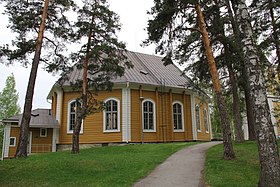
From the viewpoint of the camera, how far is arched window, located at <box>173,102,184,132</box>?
2050 cm

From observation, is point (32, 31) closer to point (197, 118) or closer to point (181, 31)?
point (181, 31)

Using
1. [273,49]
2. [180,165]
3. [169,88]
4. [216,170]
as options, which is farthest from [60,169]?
[169,88]

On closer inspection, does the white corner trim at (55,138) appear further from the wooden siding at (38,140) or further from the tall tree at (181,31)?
the tall tree at (181,31)

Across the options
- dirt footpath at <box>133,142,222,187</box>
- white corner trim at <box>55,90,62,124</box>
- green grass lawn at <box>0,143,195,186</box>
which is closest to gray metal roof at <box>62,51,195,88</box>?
white corner trim at <box>55,90,62,124</box>

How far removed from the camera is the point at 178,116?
2086cm

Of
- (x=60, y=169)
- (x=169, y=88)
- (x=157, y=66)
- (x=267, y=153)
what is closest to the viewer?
(x=267, y=153)

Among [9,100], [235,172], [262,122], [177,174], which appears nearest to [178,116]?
[177,174]

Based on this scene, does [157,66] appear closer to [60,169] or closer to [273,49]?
[273,49]

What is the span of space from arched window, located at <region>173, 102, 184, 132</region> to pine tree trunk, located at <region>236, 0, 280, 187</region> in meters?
14.6

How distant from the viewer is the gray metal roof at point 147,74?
64.4ft

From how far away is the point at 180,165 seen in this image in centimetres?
973

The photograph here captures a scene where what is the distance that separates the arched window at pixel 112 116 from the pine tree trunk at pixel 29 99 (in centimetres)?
736

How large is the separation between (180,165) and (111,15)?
28.1ft

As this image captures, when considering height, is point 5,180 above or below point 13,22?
below
